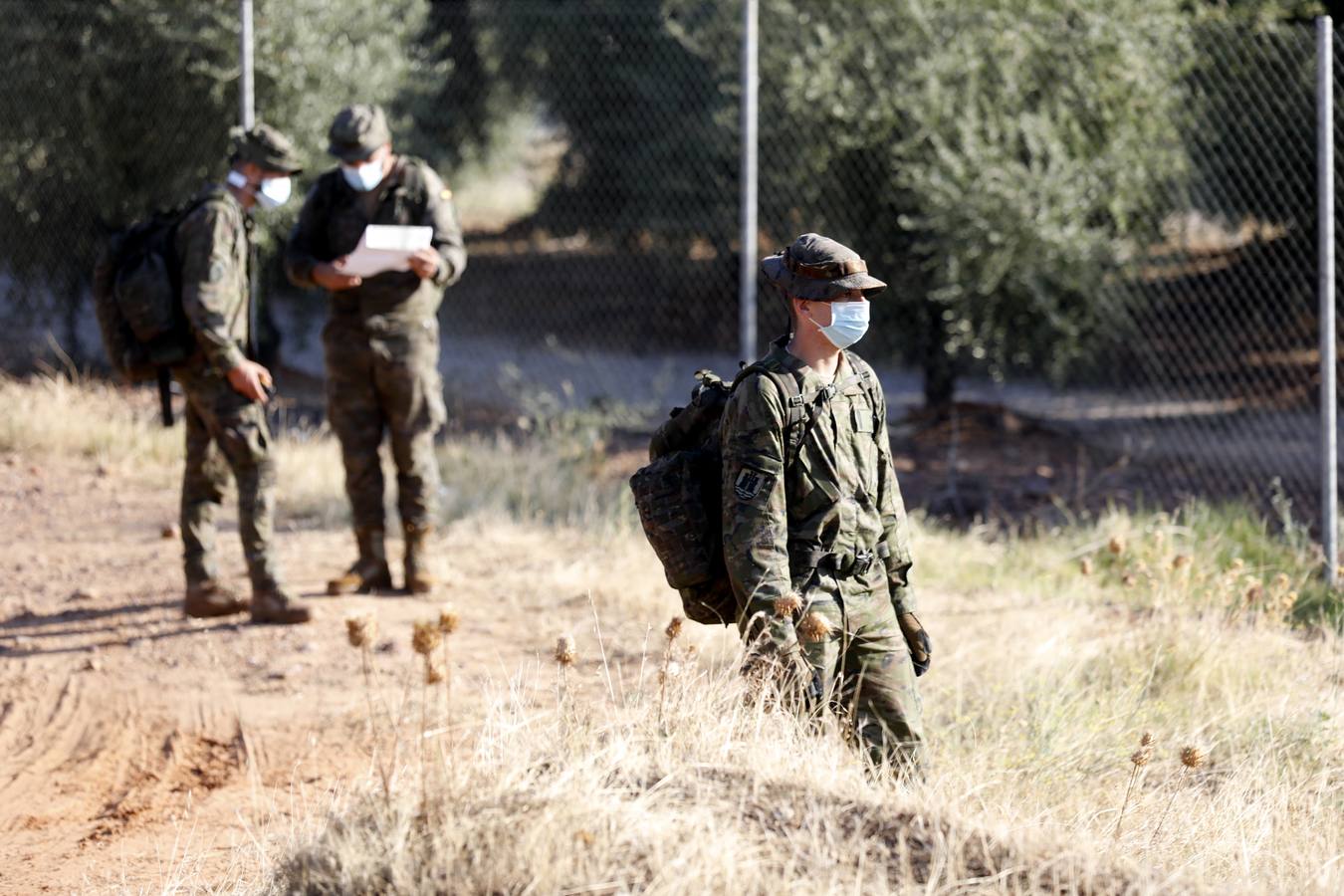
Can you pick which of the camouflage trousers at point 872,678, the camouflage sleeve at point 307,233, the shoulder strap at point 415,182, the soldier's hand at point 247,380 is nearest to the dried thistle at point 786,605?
the camouflage trousers at point 872,678

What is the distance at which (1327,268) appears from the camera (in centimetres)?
688

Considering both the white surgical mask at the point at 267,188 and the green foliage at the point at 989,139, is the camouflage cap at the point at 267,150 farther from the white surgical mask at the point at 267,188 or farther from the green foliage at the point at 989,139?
the green foliage at the point at 989,139

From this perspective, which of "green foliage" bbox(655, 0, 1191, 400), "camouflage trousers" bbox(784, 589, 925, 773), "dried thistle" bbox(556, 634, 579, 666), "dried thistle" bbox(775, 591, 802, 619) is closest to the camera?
"dried thistle" bbox(556, 634, 579, 666)

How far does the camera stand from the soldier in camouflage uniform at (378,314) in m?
6.54

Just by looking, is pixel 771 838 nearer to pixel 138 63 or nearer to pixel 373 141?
pixel 373 141

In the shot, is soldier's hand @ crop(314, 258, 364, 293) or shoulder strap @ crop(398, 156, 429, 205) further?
shoulder strap @ crop(398, 156, 429, 205)

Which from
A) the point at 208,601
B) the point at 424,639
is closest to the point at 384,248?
the point at 208,601

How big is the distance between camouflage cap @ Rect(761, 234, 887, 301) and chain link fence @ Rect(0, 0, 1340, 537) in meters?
4.86

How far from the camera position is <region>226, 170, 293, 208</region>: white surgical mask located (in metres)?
6.26

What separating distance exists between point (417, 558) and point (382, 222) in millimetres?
1491

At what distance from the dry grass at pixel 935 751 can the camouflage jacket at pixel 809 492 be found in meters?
0.33

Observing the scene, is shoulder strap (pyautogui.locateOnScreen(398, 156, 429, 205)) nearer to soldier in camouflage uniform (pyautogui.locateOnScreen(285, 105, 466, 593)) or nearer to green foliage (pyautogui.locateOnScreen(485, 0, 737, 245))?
soldier in camouflage uniform (pyautogui.locateOnScreen(285, 105, 466, 593))

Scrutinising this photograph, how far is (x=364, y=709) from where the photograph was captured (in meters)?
5.55

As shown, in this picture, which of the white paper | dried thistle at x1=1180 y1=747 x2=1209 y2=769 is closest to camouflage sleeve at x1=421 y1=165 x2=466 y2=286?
the white paper
